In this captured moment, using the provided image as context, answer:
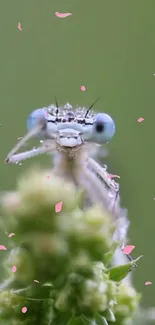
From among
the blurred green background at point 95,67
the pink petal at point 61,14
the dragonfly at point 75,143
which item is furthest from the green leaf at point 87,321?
the pink petal at point 61,14

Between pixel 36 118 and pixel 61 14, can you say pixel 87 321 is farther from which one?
pixel 61 14

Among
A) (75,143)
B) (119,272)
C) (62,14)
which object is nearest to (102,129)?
(75,143)

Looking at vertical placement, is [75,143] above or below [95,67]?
below

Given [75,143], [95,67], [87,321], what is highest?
[95,67]

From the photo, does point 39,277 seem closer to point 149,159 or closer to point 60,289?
point 60,289

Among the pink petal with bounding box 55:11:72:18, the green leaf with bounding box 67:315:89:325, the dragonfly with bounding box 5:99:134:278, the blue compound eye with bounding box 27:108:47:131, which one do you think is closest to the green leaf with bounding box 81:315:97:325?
the green leaf with bounding box 67:315:89:325
